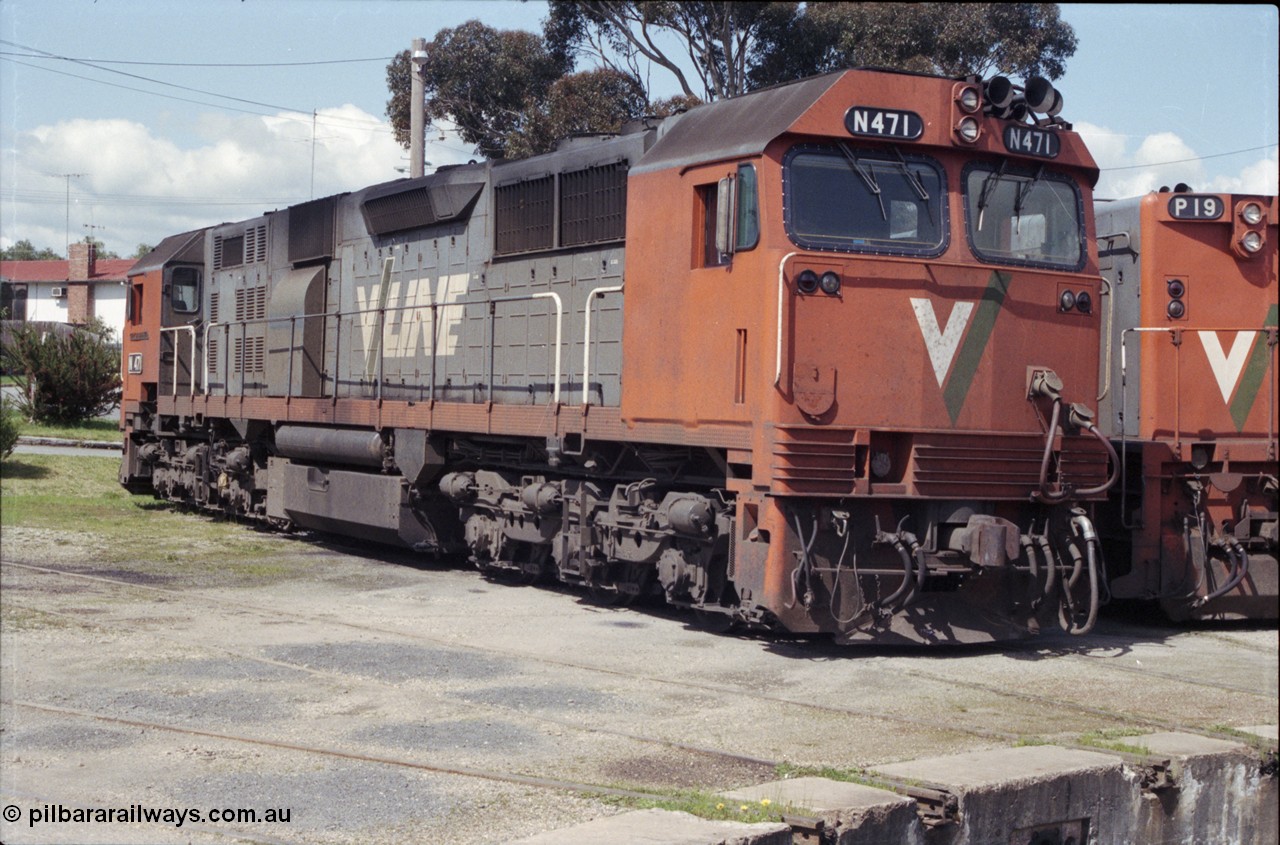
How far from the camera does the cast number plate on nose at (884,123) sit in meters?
8.77

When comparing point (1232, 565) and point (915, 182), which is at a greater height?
point (915, 182)

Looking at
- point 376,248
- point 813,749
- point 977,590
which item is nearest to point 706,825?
point 813,749

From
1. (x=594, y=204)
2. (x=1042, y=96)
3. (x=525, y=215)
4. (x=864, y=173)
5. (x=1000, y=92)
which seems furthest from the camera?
(x=525, y=215)

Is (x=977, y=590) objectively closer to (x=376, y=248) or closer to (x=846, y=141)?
(x=846, y=141)

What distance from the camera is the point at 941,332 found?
8922mm

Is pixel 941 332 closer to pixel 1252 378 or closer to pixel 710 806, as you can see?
pixel 1252 378

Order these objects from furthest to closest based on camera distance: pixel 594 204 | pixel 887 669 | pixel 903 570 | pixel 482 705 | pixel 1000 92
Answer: pixel 594 204 → pixel 1000 92 → pixel 903 570 → pixel 887 669 → pixel 482 705

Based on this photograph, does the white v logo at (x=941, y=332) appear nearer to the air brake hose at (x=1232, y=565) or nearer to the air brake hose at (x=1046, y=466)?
the air brake hose at (x=1046, y=466)

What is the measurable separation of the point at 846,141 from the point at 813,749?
4225mm

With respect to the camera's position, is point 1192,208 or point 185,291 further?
point 185,291

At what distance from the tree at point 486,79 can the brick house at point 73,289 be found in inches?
1513

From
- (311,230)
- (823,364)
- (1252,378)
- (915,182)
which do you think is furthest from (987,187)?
(311,230)

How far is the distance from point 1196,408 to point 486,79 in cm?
1482

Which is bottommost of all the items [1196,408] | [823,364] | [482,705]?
[482,705]
